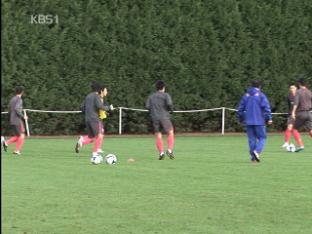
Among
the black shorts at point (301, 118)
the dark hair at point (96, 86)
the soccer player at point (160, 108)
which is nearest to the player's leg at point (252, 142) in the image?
the soccer player at point (160, 108)

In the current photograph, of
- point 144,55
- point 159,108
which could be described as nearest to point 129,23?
point 144,55

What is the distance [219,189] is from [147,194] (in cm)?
122

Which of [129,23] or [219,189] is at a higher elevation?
[129,23]

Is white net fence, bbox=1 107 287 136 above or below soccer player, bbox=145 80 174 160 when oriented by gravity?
below

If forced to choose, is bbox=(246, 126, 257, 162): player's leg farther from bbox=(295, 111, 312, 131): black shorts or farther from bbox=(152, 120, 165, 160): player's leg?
bbox=(295, 111, 312, 131): black shorts

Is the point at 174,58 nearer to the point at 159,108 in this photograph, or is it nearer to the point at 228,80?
the point at 228,80

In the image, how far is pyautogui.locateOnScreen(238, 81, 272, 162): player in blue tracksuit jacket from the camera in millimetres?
18062

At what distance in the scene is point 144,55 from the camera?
3002 centimetres

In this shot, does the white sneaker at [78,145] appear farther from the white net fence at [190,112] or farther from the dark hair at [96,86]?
the white net fence at [190,112]

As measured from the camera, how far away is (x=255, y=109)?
18.1 meters

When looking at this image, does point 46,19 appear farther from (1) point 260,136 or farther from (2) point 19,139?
(1) point 260,136

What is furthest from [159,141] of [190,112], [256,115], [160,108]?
[190,112]

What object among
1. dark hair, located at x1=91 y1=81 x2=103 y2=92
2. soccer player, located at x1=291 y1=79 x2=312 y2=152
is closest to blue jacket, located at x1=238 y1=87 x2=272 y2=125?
dark hair, located at x1=91 y1=81 x2=103 y2=92

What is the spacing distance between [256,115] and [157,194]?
6.75m
